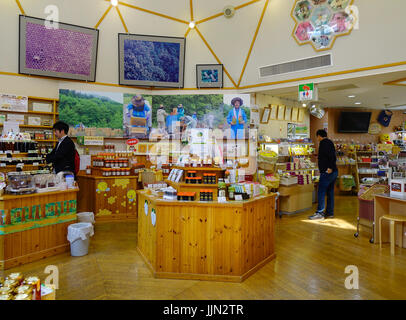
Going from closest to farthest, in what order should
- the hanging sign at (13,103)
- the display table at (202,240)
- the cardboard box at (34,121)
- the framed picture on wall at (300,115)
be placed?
the display table at (202,240), the hanging sign at (13,103), the cardboard box at (34,121), the framed picture on wall at (300,115)

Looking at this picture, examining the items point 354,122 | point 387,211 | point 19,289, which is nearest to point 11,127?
point 19,289

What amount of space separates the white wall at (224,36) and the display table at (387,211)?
2206 millimetres

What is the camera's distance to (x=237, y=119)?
673 cm

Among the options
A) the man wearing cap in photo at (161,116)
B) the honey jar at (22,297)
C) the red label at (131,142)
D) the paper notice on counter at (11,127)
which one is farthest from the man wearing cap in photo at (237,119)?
the honey jar at (22,297)

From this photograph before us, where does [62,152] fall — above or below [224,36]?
below

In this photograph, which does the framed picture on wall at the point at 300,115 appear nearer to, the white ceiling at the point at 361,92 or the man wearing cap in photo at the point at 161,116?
the white ceiling at the point at 361,92

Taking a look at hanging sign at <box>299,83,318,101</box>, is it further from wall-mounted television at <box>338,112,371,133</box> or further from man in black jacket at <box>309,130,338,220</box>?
wall-mounted television at <box>338,112,371,133</box>

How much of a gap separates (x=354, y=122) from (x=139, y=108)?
24.2 ft

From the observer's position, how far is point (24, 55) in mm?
5527

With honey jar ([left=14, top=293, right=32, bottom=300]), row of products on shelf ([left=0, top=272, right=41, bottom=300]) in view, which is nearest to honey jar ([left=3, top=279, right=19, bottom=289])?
row of products on shelf ([left=0, top=272, right=41, bottom=300])

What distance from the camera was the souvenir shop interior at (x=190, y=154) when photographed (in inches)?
123

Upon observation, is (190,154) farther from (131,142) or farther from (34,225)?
(131,142)

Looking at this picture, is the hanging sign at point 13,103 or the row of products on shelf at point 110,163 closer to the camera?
the hanging sign at point 13,103

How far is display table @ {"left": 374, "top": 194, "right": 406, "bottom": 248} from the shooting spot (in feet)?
14.0
